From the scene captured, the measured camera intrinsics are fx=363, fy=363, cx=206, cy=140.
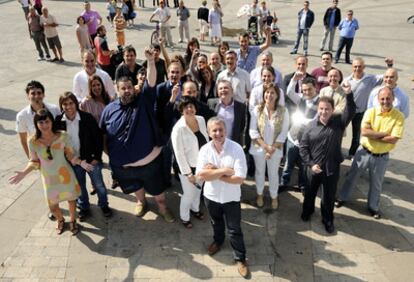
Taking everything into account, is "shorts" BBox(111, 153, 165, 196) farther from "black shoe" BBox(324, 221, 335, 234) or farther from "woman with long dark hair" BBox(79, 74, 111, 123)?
"black shoe" BBox(324, 221, 335, 234)

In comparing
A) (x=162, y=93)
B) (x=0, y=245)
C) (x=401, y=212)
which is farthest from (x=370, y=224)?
(x=0, y=245)

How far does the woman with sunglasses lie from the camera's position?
441cm

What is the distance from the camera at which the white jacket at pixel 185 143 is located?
4531 mm

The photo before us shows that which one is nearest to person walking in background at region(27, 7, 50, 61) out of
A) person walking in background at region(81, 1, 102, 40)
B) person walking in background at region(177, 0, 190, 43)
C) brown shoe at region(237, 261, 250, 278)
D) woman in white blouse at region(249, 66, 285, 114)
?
person walking in background at region(81, 1, 102, 40)

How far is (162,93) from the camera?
5.30 metres

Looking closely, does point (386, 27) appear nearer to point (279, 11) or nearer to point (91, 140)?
point (279, 11)

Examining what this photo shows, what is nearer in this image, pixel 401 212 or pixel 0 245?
pixel 0 245

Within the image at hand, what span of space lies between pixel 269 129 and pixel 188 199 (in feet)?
4.83

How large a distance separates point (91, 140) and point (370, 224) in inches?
160

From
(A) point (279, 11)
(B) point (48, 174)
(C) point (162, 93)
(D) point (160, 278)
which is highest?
(A) point (279, 11)

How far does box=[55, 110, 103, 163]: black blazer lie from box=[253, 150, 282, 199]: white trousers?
2203 millimetres

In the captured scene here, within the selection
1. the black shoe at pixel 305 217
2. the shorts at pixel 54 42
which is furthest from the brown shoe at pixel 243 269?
the shorts at pixel 54 42

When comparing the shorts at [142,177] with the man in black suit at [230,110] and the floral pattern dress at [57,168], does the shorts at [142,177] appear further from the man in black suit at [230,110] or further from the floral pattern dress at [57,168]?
the man in black suit at [230,110]

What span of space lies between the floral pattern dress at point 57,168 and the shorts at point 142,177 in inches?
23.5
